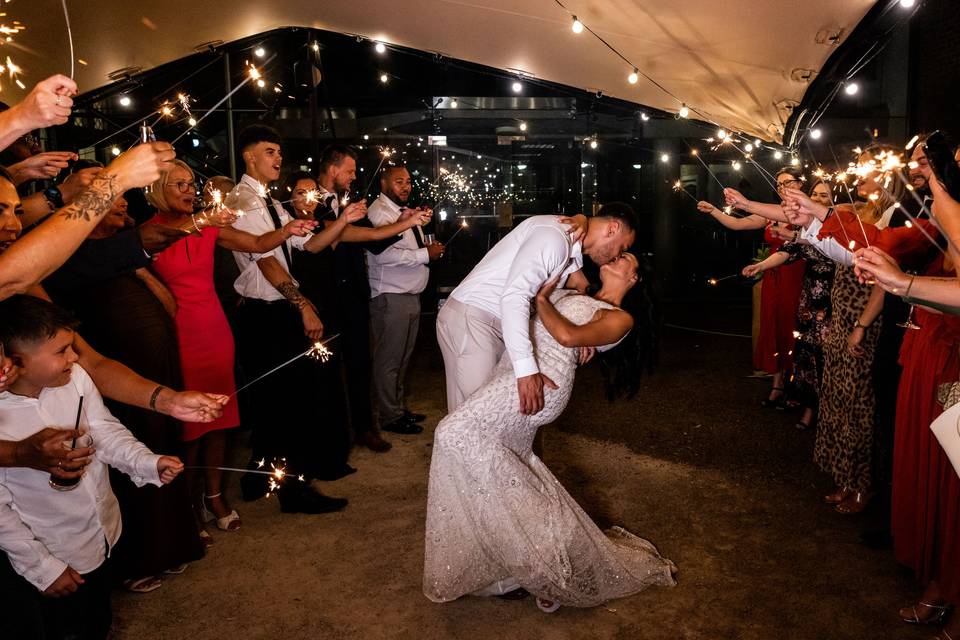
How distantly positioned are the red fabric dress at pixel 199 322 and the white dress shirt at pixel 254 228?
27 centimetres

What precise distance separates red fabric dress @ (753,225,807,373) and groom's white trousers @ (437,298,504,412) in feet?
11.2

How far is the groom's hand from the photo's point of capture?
2.66 metres

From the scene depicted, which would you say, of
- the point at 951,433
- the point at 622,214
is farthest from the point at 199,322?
the point at 951,433

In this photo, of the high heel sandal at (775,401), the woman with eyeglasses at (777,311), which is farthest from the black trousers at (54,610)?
the high heel sandal at (775,401)

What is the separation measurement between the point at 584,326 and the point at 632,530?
1365mm

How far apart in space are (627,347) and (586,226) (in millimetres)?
587

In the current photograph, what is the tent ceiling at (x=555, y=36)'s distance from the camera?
4.27 meters

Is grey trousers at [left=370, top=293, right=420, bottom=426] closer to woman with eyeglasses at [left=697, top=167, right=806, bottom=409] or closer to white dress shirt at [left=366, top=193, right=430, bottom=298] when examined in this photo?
white dress shirt at [left=366, top=193, right=430, bottom=298]

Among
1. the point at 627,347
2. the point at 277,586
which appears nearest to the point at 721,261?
the point at 627,347

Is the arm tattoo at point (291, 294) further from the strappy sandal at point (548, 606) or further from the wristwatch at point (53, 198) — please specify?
the strappy sandal at point (548, 606)

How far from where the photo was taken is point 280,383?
3.88m

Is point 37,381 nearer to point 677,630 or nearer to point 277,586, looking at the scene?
point 277,586

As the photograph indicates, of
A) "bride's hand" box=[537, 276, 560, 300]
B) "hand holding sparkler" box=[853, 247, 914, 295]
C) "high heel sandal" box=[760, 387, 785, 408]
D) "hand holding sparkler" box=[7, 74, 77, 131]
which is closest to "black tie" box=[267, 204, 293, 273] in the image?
"bride's hand" box=[537, 276, 560, 300]

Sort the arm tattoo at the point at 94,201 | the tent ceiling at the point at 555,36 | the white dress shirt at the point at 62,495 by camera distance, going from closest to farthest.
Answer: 1. the arm tattoo at the point at 94,201
2. the white dress shirt at the point at 62,495
3. the tent ceiling at the point at 555,36
